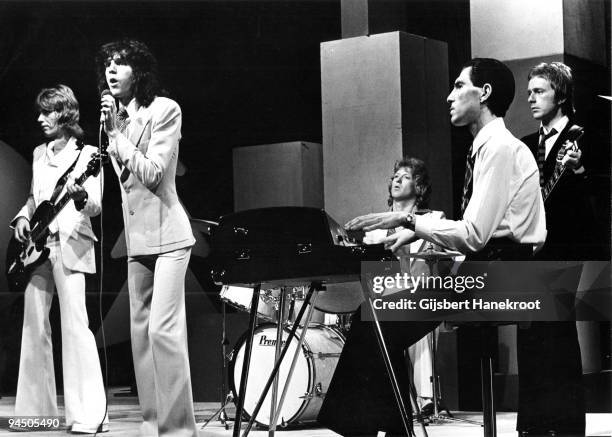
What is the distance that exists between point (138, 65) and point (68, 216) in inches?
29.9

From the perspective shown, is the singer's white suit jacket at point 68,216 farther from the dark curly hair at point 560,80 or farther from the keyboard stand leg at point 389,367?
the dark curly hair at point 560,80

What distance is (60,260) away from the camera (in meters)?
3.76

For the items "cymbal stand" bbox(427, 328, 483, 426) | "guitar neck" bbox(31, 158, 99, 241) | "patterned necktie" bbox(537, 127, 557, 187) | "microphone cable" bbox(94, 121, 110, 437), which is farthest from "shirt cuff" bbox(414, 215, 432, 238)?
"cymbal stand" bbox(427, 328, 483, 426)

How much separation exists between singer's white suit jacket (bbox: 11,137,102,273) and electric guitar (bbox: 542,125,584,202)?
1782 millimetres

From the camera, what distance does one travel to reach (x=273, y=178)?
3922 millimetres

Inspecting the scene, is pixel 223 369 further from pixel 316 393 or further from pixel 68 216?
pixel 68 216

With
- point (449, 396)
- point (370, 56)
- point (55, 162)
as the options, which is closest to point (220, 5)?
point (370, 56)

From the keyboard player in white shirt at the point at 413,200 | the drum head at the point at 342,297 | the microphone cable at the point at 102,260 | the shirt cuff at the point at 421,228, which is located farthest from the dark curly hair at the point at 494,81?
the microphone cable at the point at 102,260

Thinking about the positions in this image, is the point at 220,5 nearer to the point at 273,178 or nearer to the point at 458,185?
the point at 273,178

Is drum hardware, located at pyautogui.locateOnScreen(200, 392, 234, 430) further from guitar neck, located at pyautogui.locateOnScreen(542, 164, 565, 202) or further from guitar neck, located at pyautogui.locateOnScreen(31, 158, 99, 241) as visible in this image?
guitar neck, located at pyautogui.locateOnScreen(542, 164, 565, 202)

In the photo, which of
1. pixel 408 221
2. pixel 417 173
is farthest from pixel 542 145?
pixel 408 221

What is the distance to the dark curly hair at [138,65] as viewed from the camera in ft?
10.9

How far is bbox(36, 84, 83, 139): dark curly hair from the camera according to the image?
3.75 meters

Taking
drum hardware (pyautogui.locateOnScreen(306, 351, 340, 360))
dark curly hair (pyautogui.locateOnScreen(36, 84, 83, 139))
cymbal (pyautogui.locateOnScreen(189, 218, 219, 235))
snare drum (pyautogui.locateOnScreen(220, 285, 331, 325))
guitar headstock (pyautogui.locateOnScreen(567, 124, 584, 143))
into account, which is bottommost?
drum hardware (pyautogui.locateOnScreen(306, 351, 340, 360))
